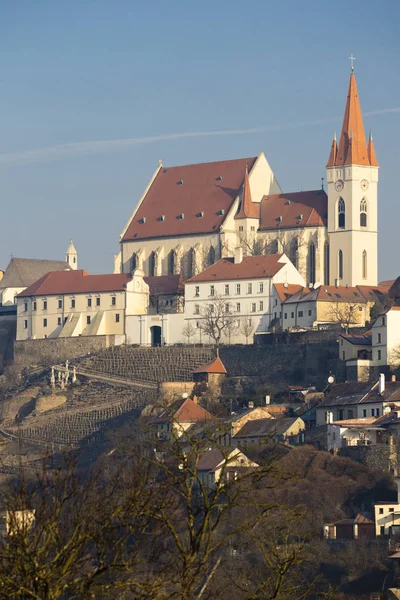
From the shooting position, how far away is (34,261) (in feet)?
402

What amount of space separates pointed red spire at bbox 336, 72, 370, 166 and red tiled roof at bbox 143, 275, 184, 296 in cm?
1299

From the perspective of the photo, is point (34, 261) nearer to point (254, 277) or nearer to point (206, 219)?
point (206, 219)

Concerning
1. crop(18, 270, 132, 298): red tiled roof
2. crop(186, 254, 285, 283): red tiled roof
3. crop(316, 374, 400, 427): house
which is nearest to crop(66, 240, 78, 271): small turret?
crop(18, 270, 132, 298): red tiled roof

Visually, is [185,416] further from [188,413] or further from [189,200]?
[189,200]

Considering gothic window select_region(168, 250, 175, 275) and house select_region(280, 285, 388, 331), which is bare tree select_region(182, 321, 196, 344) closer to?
house select_region(280, 285, 388, 331)

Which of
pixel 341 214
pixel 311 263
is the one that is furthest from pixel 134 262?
pixel 341 214

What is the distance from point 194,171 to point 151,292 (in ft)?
49.7

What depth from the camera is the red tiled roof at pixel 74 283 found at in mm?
105750

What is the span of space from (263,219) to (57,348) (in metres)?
16.7

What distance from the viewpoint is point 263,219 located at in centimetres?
10838

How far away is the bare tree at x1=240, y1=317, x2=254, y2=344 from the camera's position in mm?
96438

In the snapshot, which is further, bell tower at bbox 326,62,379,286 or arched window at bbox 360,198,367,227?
arched window at bbox 360,198,367,227

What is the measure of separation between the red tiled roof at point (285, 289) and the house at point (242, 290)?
1.50 ft

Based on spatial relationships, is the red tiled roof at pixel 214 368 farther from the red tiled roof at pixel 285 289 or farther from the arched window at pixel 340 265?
the arched window at pixel 340 265
